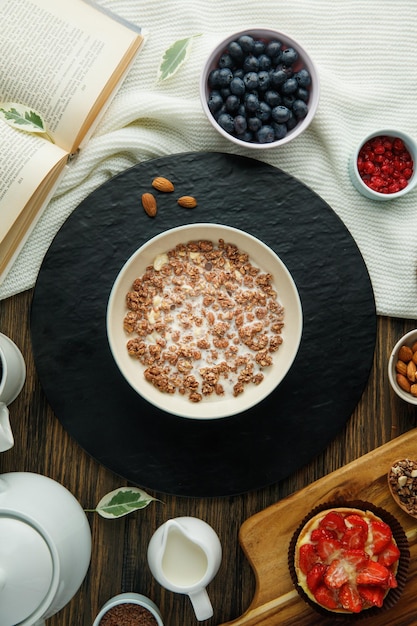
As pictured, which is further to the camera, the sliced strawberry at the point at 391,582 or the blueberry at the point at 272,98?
the blueberry at the point at 272,98

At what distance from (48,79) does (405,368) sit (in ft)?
2.86

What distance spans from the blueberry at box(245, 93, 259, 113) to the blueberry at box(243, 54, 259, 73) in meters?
0.05

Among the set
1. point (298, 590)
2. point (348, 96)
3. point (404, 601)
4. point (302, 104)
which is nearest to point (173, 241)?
point (302, 104)

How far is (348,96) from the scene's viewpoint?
4.33ft

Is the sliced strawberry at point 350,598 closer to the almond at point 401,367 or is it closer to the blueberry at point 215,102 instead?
the almond at point 401,367

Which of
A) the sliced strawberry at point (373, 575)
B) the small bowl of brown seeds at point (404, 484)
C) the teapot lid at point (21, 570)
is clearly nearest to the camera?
the teapot lid at point (21, 570)

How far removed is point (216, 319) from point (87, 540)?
0.46 m

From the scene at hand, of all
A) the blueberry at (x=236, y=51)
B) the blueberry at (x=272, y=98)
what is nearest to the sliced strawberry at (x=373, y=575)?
the blueberry at (x=272, y=98)

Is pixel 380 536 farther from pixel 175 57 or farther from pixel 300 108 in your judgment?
pixel 175 57

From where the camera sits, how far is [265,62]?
126 centimetres

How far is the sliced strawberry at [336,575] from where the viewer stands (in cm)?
113

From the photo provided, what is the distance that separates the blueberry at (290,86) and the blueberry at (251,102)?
2.2 inches

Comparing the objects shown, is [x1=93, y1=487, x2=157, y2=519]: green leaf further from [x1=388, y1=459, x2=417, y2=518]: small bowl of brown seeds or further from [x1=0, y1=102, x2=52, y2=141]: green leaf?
[x1=0, y1=102, x2=52, y2=141]: green leaf

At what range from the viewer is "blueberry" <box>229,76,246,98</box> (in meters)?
1.25
